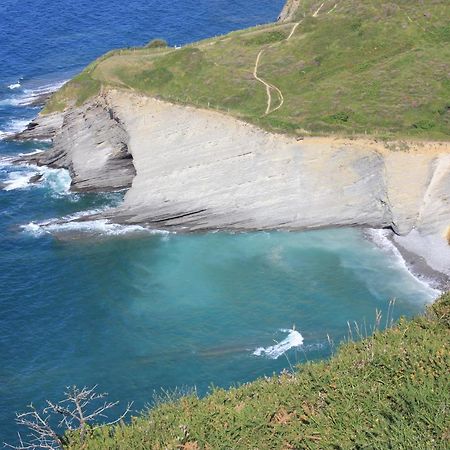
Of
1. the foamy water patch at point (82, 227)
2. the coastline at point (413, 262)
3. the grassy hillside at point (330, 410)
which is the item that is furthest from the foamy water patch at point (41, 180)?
the grassy hillside at point (330, 410)

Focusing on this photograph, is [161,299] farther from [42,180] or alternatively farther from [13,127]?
[13,127]

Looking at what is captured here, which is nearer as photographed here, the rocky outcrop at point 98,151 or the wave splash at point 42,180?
the rocky outcrop at point 98,151

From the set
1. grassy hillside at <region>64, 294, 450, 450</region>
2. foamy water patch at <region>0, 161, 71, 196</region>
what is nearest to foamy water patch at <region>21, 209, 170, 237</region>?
foamy water patch at <region>0, 161, 71, 196</region>

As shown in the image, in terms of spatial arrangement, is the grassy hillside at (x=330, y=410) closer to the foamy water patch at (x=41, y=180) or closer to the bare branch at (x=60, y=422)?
the bare branch at (x=60, y=422)

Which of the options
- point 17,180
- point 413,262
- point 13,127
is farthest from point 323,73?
point 13,127

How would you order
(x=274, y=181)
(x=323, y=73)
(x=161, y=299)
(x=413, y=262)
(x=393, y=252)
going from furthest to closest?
(x=323, y=73), (x=274, y=181), (x=393, y=252), (x=413, y=262), (x=161, y=299)

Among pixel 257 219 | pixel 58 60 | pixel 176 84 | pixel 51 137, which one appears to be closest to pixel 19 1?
pixel 58 60

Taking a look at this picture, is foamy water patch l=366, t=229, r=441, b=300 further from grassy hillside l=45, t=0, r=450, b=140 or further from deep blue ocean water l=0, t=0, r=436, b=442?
grassy hillside l=45, t=0, r=450, b=140
